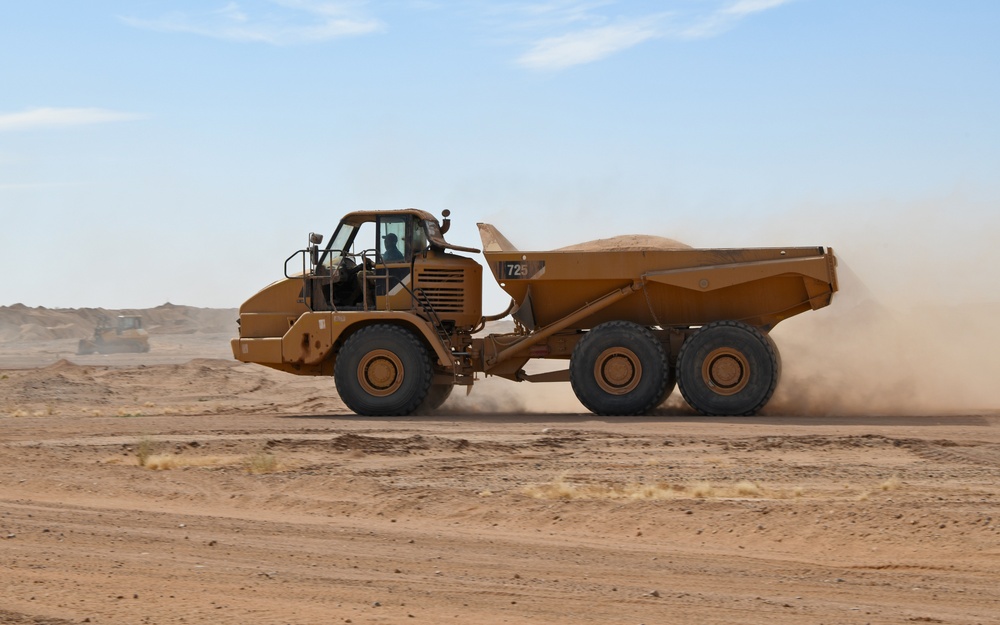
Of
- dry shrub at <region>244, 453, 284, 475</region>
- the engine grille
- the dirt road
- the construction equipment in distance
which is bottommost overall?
the dirt road

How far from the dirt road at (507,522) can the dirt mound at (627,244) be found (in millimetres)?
3146

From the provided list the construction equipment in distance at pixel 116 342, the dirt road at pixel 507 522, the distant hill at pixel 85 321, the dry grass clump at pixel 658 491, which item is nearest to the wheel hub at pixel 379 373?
the dirt road at pixel 507 522

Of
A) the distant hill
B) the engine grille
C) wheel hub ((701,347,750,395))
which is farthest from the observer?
the distant hill

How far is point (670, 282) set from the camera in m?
18.5

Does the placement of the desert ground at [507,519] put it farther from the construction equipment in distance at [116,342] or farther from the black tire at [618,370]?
the construction equipment in distance at [116,342]

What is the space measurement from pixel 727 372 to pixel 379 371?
5.45 metres

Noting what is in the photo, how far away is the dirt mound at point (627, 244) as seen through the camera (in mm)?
19016

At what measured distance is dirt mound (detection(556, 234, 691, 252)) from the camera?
19.0 metres

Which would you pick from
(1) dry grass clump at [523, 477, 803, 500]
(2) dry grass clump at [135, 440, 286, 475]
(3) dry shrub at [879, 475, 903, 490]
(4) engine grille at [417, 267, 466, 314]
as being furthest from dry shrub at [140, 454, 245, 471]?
(3) dry shrub at [879, 475, 903, 490]

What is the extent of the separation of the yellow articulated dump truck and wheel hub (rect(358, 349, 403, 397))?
0.07 ft

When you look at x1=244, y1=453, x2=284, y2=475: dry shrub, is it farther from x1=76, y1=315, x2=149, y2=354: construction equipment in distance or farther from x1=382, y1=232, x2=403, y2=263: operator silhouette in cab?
x1=76, y1=315, x2=149, y2=354: construction equipment in distance

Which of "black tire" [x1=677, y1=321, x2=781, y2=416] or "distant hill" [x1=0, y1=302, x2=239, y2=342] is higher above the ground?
"distant hill" [x1=0, y1=302, x2=239, y2=342]

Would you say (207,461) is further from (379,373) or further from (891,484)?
(891,484)

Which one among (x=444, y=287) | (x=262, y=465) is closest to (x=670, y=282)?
(x=444, y=287)
